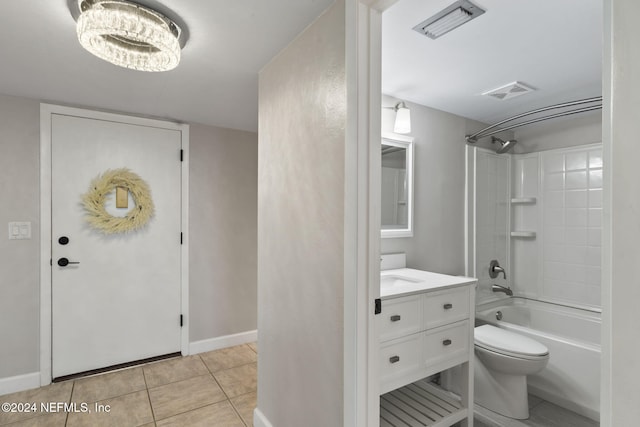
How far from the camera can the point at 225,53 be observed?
1773mm

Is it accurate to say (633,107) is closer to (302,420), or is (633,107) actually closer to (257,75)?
(302,420)

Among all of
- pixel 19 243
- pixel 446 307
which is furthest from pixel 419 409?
pixel 19 243

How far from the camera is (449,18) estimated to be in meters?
1.50

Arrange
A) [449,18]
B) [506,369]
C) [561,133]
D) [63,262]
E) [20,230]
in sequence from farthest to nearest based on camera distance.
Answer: [561,133] < [63,262] < [20,230] < [506,369] < [449,18]

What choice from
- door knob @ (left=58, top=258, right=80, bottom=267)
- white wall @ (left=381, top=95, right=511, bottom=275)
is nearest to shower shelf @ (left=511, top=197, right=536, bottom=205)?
white wall @ (left=381, top=95, right=511, bottom=275)

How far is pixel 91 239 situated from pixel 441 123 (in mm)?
3009

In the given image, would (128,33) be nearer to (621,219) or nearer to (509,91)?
(621,219)

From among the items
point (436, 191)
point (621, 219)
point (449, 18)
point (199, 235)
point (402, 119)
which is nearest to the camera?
point (621, 219)

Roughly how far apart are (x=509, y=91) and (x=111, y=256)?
10.9 feet

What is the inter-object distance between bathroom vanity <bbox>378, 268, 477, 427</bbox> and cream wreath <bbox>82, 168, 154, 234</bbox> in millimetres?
2119

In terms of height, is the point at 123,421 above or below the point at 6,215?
below

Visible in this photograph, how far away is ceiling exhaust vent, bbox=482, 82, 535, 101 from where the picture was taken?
7.55ft

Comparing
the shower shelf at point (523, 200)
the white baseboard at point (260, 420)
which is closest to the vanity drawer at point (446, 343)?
the white baseboard at point (260, 420)

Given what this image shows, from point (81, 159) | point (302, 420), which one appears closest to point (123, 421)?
point (302, 420)
